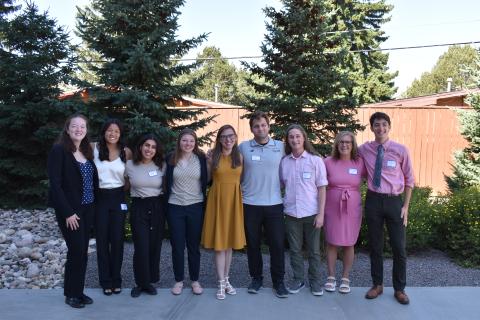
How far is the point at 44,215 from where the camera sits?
876 cm

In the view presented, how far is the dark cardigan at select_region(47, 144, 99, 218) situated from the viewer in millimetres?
3883

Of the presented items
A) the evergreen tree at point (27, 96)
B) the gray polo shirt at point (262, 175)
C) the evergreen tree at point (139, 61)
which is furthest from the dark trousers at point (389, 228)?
the evergreen tree at point (27, 96)

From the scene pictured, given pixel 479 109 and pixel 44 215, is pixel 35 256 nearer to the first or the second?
pixel 44 215

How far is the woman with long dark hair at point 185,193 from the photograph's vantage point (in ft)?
14.3

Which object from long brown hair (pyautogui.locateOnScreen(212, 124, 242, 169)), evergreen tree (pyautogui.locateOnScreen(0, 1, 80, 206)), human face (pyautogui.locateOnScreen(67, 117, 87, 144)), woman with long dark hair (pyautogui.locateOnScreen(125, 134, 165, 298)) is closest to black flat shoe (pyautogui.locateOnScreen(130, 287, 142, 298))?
woman with long dark hair (pyautogui.locateOnScreen(125, 134, 165, 298))

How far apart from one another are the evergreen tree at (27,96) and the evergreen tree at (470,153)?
9890mm

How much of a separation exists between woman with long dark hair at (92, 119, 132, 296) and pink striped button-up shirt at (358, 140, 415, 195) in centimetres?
256

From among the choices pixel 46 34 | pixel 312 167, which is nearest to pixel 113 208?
pixel 312 167

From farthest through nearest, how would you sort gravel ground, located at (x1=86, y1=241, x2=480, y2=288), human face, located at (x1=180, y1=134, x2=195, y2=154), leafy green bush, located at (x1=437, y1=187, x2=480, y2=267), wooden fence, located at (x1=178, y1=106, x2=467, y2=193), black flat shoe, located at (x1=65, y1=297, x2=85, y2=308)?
wooden fence, located at (x1=178, y1=106, x2=467, y2=193), leafy green bush, located at (x1=437, y1=187, x2=480, y2=267), gravel ground, located at (x1=86, y1=241, x2=480, y2=288), human face, located at (x1=180, y1=134, x2=195, y2=154), black flat shoe, located at (x1=65, y1=297, x2=85, y2=308)

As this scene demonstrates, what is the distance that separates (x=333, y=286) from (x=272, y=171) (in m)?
1.45

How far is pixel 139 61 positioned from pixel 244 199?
384 cm

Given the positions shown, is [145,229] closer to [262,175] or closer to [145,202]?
[145,202]

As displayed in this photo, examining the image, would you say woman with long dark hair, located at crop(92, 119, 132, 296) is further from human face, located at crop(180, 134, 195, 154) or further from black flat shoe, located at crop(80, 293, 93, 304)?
human face, located at crop(180, 134, 195, 154)

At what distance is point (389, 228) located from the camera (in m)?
4.33
